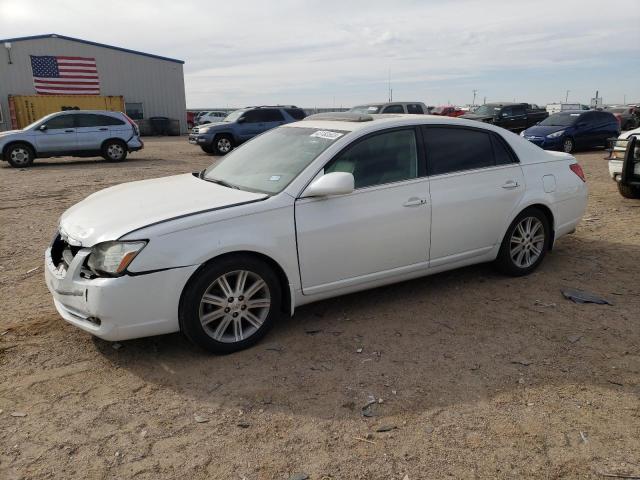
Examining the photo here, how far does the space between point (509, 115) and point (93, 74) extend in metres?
24.8

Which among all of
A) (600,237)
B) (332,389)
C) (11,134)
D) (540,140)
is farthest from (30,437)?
(540,140)

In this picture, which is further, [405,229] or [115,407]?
[405,229]

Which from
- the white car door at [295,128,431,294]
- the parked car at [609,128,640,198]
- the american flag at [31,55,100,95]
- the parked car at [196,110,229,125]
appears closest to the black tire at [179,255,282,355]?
the white car door at [295,128,431,294]

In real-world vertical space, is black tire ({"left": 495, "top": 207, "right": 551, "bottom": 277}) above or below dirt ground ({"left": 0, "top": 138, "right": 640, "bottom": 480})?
above

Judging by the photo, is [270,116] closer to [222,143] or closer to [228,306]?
[222,143]

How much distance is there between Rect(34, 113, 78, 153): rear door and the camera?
1550cm

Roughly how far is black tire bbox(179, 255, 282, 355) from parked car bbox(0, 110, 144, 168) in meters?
14.3

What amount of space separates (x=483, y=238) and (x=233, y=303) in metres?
2.37

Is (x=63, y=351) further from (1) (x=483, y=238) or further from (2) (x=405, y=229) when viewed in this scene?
(1) (x=483, y=238)

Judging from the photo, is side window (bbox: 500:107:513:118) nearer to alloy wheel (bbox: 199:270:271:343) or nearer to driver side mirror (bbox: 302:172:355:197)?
driver side mirror (bbox: 302:172:355:197)

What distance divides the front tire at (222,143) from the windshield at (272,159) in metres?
14.3

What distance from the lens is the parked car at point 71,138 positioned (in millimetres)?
15328

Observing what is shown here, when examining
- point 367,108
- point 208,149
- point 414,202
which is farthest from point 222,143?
point 414,202

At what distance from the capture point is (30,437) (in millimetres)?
2840
